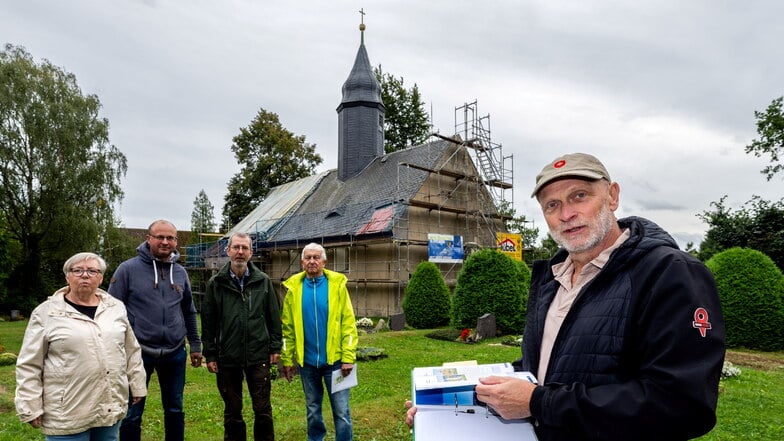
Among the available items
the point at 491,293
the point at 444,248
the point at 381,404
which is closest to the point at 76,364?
the point at 381,404

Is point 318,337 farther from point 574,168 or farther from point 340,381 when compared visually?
point 574,168

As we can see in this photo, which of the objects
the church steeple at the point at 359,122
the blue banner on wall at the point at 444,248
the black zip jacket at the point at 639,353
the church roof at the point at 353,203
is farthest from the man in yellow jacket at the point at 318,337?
the church steeple at the point at 359,122

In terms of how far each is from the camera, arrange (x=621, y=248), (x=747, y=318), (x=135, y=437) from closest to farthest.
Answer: (x=621, y=248) → (x=135, y=437) → (x=747, y=318)

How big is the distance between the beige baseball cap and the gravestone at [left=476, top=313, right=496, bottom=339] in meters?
12.3

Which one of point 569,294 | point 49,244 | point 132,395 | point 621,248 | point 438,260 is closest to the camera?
point 621,248

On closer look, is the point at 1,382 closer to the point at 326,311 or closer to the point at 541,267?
the point at 326,311

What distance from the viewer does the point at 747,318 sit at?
12.2 metres

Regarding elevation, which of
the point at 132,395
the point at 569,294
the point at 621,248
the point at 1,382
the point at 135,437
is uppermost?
the point at 621,248

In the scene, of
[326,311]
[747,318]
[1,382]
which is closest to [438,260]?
[747,318]

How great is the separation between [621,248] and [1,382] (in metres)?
11.8

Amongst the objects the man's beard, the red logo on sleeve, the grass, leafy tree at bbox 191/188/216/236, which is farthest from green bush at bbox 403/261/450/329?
leafy tree at bbox 191/188/216/236

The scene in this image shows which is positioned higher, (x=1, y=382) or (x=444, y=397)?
(x=444, y=397)

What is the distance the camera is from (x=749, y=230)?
57.4ft

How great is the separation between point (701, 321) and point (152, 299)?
186 inches
